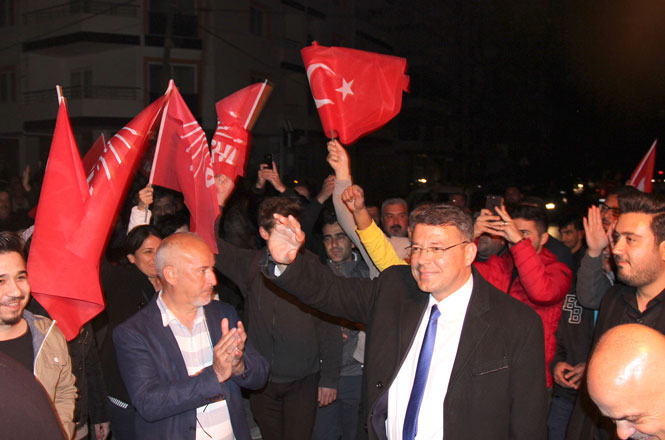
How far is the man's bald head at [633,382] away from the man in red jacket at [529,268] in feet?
7.06

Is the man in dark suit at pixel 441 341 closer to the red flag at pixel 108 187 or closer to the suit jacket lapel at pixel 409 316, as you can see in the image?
the suit jacket lapel at pixel 409 316

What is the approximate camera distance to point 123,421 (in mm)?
4422

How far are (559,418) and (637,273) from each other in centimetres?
200

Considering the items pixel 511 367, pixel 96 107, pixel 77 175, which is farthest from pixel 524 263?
pixel 96 107

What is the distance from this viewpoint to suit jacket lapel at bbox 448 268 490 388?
2.92 meters

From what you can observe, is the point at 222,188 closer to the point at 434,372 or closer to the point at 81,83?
the point at 434,372

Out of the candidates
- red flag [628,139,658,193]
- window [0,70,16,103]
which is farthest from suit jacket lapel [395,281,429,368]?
window [0,70,16,103]

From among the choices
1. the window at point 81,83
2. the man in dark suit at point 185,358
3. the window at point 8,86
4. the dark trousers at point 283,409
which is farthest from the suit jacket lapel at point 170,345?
the window at point 8,86

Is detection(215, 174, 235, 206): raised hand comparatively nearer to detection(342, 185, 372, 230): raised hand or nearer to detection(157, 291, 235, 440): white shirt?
detection(342, 185, 372, 230): raised hand

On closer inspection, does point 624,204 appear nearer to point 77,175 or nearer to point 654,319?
point 654,319

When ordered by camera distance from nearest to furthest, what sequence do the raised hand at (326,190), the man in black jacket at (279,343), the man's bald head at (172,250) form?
the man's bald head at (172,250)
the man in black jacket at (279,343)
the raised hand at (326,190)

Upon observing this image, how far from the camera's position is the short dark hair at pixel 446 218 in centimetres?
311

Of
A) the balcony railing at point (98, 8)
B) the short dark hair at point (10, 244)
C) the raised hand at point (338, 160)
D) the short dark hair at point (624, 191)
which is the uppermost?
the balcony railing at point (98, 8)

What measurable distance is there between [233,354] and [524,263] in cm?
214
